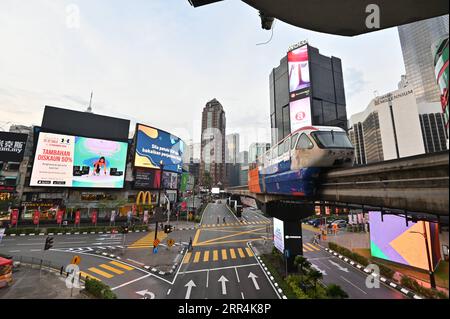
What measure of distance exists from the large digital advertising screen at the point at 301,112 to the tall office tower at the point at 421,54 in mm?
94471

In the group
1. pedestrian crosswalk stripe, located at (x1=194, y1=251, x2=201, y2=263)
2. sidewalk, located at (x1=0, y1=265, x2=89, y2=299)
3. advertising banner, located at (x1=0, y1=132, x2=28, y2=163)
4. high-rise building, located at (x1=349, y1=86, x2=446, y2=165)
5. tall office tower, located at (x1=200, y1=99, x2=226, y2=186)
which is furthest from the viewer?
tall office tower, located at (x1=200, y1=99, x2=226, y2=186)

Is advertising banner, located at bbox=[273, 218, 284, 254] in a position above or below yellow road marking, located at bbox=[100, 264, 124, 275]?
above

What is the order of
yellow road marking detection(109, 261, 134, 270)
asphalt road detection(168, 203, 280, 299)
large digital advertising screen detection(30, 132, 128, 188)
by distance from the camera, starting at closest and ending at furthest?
1. asphalt road detection(168, 203, 280, 299)
2. yellow road marking detection(109, 261, 134, 270)
3. large digital advertising screen detection(30, 132, 128, 188)

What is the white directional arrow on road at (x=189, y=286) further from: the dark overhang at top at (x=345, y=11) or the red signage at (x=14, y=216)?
the red signage at (x=14, y=216)

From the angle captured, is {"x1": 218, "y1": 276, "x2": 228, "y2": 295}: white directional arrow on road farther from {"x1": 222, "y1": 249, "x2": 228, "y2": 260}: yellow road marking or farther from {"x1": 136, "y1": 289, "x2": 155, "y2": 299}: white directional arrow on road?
{"x1": 136, "y1": 289, "x2": 155, "y2": 299}: white directional arrow on road

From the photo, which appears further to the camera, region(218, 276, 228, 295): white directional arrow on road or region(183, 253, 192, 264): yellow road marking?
region(183, 253, 192, 264): yellow road marking

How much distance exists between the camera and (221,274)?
16281 millimetres

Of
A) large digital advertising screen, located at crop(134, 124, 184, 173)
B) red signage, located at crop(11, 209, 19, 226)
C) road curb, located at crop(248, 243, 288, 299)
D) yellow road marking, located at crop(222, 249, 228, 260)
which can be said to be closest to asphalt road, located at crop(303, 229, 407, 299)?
road curb, located at crop(248, 243, 288, 299)

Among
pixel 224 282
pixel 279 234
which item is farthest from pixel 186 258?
pixel 279 234

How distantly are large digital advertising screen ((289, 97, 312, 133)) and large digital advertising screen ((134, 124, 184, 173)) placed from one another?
99.4 ft

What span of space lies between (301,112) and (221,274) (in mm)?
32192

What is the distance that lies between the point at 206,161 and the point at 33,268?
340ft

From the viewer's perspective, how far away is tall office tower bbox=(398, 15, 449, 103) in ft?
303

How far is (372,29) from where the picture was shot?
7.91 metres
